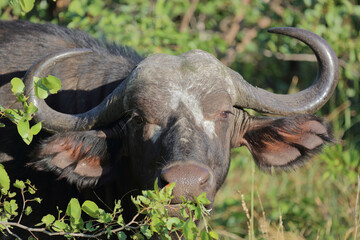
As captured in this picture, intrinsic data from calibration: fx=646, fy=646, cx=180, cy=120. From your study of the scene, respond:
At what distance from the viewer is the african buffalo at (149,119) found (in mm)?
4566

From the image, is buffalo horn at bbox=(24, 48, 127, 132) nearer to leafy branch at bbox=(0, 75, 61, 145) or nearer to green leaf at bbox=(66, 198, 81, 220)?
leafy branch at bbox=(0, 75, 61, 145)

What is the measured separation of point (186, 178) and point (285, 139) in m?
1.57

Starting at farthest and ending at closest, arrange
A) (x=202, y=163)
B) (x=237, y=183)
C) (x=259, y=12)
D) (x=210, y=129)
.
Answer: (x=259, y=12) → (x=237, y=183) → (x=210, y=129) → (x=202, y=163)

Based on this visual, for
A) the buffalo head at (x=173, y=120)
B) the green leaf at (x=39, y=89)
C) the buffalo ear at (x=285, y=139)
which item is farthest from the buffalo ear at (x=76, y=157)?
the buffalo ear at (x=285, y=139)

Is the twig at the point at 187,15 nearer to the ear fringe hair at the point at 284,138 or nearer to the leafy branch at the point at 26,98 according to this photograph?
the ear fringe hair at the point at 284,138

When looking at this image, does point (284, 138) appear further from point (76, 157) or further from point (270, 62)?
point (270, 62)

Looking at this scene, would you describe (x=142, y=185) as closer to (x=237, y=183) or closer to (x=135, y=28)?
(x=135, y=28)

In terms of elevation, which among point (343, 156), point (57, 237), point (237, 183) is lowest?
point (237, 183)

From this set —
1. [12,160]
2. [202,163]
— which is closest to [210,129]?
[202,163]

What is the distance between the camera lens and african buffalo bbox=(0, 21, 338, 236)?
4566 mm

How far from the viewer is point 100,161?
5.00 m

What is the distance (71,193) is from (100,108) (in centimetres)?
80

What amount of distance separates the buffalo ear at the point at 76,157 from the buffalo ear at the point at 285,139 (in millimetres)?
1239

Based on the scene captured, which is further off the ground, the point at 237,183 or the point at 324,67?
the point at 324,67
